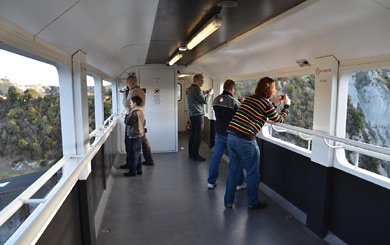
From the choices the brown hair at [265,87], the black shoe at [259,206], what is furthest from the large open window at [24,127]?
the black shoe at [259,206]

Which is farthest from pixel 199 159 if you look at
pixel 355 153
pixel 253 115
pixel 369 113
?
pixel 369 113

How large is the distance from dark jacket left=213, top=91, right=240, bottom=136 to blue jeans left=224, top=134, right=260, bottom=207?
2.25 ft

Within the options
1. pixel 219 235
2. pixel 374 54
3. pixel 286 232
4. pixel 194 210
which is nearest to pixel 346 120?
pixel 374 54

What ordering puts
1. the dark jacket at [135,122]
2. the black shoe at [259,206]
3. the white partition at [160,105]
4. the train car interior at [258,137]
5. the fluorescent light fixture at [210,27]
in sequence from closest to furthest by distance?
the train car interior at [258,137] → the fluorescent light fixture at [210,27] → the black shoe at [259,206] → the dark jacket at [135,122] → the white partition at [160,105]

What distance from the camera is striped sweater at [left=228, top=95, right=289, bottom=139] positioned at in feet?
12.2

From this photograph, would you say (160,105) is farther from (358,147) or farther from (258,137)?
(358,147)

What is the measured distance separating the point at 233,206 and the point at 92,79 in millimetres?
3060

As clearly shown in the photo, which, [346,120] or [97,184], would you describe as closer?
[346,120]

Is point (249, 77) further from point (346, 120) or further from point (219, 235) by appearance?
point (219, 235)

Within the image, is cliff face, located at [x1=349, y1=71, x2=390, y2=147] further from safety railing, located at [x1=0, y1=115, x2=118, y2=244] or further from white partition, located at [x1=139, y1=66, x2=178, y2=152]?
white partition, located at [x1=139, y1=66, x2=178, y2=152]

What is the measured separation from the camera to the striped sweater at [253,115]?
3.71 meters

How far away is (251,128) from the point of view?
382cm

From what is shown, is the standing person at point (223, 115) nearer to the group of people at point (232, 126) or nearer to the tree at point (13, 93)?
the group of people at point (232, 126)

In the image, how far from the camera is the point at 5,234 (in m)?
1.70
